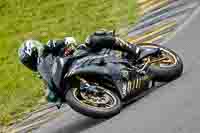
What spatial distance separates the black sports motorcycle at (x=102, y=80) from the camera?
10.1 m

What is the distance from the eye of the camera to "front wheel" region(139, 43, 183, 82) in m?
11.0

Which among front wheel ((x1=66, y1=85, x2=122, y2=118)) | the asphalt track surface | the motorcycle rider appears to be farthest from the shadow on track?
the motorcycle rider

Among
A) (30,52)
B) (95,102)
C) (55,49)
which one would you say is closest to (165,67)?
(95,102)

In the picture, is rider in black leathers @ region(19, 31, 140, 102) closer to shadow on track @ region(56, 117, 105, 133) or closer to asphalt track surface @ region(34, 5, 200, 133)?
shadow on track @ region(56, 117, 105, 133)

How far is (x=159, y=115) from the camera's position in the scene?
31.8 ft

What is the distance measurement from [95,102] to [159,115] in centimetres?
92

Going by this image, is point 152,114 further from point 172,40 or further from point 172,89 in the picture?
point 172,40

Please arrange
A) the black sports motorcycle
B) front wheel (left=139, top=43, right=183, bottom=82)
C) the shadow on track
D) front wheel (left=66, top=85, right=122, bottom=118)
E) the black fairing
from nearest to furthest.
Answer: front wheel (left=66, top=85, right=122, bottom=118)
the black sports motorcycle
the black fairing
the shadow on track
front wheel (left=139, top=43, right=183, bottom=82)

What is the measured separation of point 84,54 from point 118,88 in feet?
2.21

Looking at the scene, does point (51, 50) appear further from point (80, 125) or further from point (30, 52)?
point (80, 125)

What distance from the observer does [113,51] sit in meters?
10.9

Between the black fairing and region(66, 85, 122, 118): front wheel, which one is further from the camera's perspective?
the black fairing

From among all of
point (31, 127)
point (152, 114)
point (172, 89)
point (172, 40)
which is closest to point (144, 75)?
point (172, 89)

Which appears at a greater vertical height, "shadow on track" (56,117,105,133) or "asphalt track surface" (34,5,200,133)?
"asphalt track surface" (34,5,200,133)
